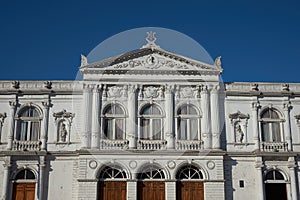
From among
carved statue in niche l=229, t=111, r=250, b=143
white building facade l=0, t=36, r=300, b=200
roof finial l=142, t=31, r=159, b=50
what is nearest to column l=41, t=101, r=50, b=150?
white building facade l=0, t=36, r=300, b=200

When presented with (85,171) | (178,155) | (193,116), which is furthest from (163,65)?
(85,171)

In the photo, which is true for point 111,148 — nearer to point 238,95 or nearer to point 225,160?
point 225,160

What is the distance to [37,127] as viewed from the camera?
30.7m

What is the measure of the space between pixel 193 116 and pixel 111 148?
593cm

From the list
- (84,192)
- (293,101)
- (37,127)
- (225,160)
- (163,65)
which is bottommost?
(84,192)

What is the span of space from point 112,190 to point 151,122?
203 inches

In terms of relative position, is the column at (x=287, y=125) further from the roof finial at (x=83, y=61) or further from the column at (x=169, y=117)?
the roof finial at (x=83, y=61)

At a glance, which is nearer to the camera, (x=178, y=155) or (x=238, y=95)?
(x=178, y=155)

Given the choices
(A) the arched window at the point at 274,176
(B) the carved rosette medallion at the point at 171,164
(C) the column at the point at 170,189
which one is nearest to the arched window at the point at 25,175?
(C) the column at the point at 170,189

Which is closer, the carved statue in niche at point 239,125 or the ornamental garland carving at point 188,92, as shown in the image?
the carved statue in niche at point 239,125

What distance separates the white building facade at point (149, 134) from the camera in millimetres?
29203

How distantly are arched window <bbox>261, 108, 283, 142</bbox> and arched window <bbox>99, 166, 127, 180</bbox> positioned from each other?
9840 mm

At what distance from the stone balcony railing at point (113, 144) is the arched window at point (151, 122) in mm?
1258

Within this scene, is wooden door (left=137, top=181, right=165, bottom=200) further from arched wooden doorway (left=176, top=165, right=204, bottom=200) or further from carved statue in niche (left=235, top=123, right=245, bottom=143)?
carved statue in niche (left=235, top=123, right=245, bottom=143)
